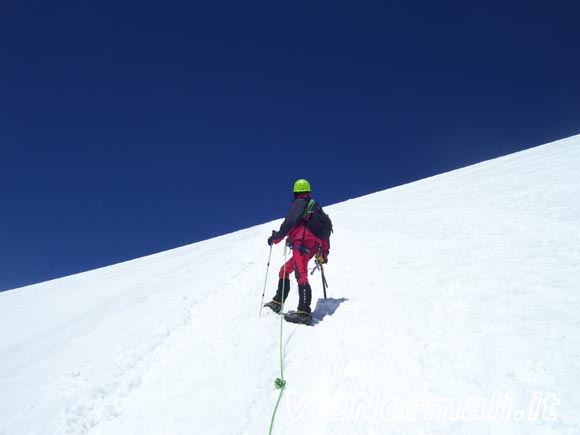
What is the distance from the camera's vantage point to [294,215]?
5.54m

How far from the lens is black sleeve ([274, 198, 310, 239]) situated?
550cm

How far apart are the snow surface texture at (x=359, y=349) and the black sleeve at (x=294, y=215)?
1341 millimetres

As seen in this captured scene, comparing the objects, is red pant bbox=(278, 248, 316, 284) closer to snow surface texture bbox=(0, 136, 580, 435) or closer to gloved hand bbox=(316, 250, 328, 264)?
→ gloved hand bbox=(316, 250, 328, 264)

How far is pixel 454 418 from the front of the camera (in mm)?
2871

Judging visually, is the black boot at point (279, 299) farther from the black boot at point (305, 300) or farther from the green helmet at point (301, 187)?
the green helmet at point (301, 187)

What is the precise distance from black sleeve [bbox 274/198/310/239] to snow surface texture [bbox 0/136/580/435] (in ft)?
4.40

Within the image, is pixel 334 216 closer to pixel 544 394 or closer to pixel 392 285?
pixel 392 285

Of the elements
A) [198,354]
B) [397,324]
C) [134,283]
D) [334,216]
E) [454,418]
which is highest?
[334,216]

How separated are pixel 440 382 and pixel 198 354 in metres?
3.12

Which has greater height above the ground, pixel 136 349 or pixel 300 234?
pixel 300 234

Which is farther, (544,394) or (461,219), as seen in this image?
(461,219)

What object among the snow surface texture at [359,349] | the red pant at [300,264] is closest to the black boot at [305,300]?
the red pant at [300,264]

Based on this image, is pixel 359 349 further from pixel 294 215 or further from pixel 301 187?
pixel 301 187

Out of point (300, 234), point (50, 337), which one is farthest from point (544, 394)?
point (50, 337)
